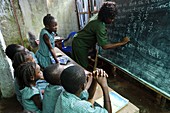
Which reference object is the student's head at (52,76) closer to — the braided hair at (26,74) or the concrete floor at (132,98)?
the braided hair at (26,74)

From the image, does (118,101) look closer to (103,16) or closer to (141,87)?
(103,16)

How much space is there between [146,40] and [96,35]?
71 centimetres

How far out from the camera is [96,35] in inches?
86.6

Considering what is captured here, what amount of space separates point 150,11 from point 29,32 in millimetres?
3270

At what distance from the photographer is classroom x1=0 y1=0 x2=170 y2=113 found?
4.30ft

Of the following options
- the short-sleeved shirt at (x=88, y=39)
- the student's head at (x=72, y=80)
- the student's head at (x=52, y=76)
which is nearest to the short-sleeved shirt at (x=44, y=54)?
the short-sleeved shirt at (x=88, y=39)

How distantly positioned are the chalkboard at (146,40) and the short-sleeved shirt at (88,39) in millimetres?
373

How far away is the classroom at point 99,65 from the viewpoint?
131 centimetres

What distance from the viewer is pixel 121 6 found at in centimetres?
230

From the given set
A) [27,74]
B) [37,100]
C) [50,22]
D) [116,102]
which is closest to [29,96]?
[37,100]

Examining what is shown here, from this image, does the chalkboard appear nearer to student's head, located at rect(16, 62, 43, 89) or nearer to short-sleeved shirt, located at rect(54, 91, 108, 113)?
short-sleeved shirt, located at rect(54, 91, 108, 113)

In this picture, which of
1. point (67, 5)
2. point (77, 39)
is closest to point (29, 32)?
point (67, 5)

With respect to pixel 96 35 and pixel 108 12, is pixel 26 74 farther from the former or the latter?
pixel 108 12

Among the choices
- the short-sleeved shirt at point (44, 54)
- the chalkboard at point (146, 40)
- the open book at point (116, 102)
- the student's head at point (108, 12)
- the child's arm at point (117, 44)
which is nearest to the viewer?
the open book at point (116, 102)
